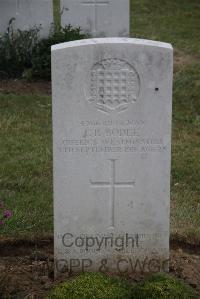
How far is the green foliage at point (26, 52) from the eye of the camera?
10.4 metres

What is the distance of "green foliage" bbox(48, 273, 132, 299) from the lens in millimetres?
3959

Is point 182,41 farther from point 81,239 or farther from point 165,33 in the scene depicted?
point 81,239

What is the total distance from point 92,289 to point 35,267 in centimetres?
71

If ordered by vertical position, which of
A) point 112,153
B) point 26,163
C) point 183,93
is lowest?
point 26,163

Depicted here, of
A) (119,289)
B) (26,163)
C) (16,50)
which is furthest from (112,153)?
(16,50)

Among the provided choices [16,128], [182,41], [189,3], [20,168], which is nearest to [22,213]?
[20,168]

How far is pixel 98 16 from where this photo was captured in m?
11.6

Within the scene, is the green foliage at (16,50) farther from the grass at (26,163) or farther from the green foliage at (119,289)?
the green foliage at (119,289)

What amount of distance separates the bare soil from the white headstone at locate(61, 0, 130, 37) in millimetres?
6930

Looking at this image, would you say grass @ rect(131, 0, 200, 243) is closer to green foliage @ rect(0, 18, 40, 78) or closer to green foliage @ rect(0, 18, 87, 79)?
green foliage @ rect(0, 18, 87, 79)

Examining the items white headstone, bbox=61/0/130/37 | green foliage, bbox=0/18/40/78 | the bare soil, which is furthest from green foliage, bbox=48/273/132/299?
white headstone, bbox=61/0/130/37

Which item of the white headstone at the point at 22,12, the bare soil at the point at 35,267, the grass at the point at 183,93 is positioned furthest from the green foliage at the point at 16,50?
the bare soil at the point at 35,267

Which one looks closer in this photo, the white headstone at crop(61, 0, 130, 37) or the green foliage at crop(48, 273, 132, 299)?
the green foliage at crop(48, 273, 132, 299)

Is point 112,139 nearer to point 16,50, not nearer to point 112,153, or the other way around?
point 112,153
